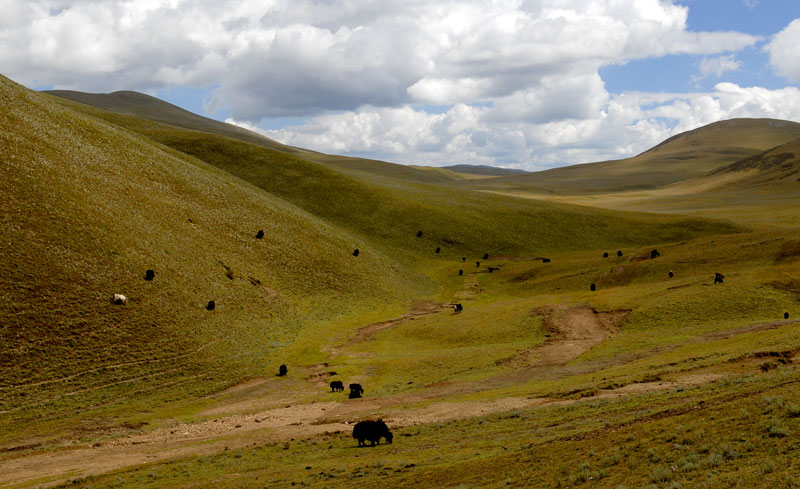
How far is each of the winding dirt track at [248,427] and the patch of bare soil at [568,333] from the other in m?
2.25

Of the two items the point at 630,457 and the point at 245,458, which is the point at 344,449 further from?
the point at 630,457

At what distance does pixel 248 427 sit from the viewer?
1566 inches

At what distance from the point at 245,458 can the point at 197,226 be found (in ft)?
194

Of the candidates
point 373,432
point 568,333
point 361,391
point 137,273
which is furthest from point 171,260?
point 373,432

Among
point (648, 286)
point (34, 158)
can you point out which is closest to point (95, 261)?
point (34, 158)

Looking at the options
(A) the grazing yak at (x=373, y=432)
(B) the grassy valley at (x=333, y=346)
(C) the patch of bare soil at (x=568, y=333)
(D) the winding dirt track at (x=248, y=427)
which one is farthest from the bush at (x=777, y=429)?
(C) the patch of bare soil at (x=568, y=333)

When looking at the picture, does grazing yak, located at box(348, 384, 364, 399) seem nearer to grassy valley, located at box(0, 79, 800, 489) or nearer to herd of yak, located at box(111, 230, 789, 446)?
herd of yak, located at box(111, 230, 789, 446)

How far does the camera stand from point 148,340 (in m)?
56.5

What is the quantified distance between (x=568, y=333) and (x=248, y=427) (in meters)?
34.5

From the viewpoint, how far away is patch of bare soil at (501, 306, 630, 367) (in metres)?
52.0

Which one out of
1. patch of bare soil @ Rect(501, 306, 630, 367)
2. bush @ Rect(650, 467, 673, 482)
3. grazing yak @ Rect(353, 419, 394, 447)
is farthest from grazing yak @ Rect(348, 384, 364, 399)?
bush @ Rect(650, 467, 673, 482)

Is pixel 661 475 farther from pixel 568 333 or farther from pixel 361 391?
pixel 568 333

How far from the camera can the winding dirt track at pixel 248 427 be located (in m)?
33.1

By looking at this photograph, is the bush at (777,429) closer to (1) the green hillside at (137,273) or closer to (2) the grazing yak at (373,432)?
(2) the grazing yak at (373,432)
